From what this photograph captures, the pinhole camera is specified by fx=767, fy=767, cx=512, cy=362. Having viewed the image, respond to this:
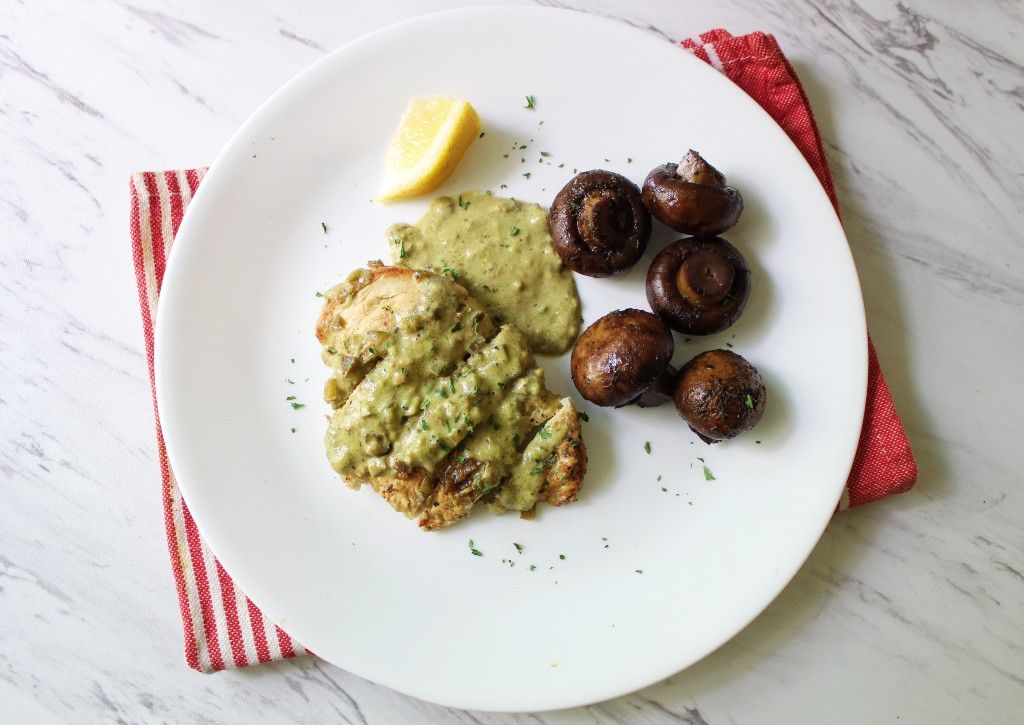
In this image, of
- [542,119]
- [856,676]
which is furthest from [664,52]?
[856,676]

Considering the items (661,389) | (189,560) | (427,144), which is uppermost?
(427,144)

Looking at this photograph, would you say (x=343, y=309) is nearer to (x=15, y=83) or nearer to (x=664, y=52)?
(x=664, y=52)

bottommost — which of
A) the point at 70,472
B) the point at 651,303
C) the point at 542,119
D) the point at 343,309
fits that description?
the point at 70,472

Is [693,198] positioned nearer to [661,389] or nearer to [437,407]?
[661,389]

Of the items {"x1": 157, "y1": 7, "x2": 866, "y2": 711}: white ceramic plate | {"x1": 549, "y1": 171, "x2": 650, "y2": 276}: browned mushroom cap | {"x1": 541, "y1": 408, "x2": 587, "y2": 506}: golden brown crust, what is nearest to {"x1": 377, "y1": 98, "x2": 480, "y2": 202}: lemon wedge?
{"x1": 157, "y1": 7, "x2": 866, "y2": 711}: white ceramic plate

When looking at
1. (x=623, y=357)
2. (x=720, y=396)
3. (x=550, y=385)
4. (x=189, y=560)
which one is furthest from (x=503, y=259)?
(x=189, y=560)

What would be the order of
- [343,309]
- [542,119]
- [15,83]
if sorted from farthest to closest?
[15,83], [542,119], [343,309]
